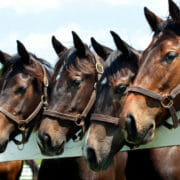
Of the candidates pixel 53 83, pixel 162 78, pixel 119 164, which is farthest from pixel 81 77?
pixel 162 78

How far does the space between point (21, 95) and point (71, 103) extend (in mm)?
984

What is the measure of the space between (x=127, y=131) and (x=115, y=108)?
0.80 meters

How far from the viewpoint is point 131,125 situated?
10.5 feet

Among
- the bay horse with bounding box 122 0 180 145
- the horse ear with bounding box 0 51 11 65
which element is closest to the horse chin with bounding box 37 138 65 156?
the bay horse with bounding box 122 0 180 145

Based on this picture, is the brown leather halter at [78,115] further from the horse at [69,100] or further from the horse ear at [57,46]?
the horse ear at [57,46]

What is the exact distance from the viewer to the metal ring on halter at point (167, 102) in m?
3.31

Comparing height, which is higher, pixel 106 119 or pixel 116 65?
pixel 116 65

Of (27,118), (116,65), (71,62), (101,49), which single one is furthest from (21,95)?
(116,65)

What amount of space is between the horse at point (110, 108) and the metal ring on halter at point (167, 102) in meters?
0.48

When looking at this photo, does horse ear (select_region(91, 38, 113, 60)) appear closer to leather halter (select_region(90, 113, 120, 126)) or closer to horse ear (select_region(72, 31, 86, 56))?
horse ear (select_region(72, 31, 86, 56))

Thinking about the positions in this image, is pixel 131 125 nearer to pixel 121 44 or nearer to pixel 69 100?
pixel 121 44

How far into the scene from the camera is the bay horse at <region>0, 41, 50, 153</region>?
5.07 m

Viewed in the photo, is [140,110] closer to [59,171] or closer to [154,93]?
[154,93]

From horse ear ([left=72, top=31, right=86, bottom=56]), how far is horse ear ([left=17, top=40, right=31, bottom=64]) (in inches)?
38.1
